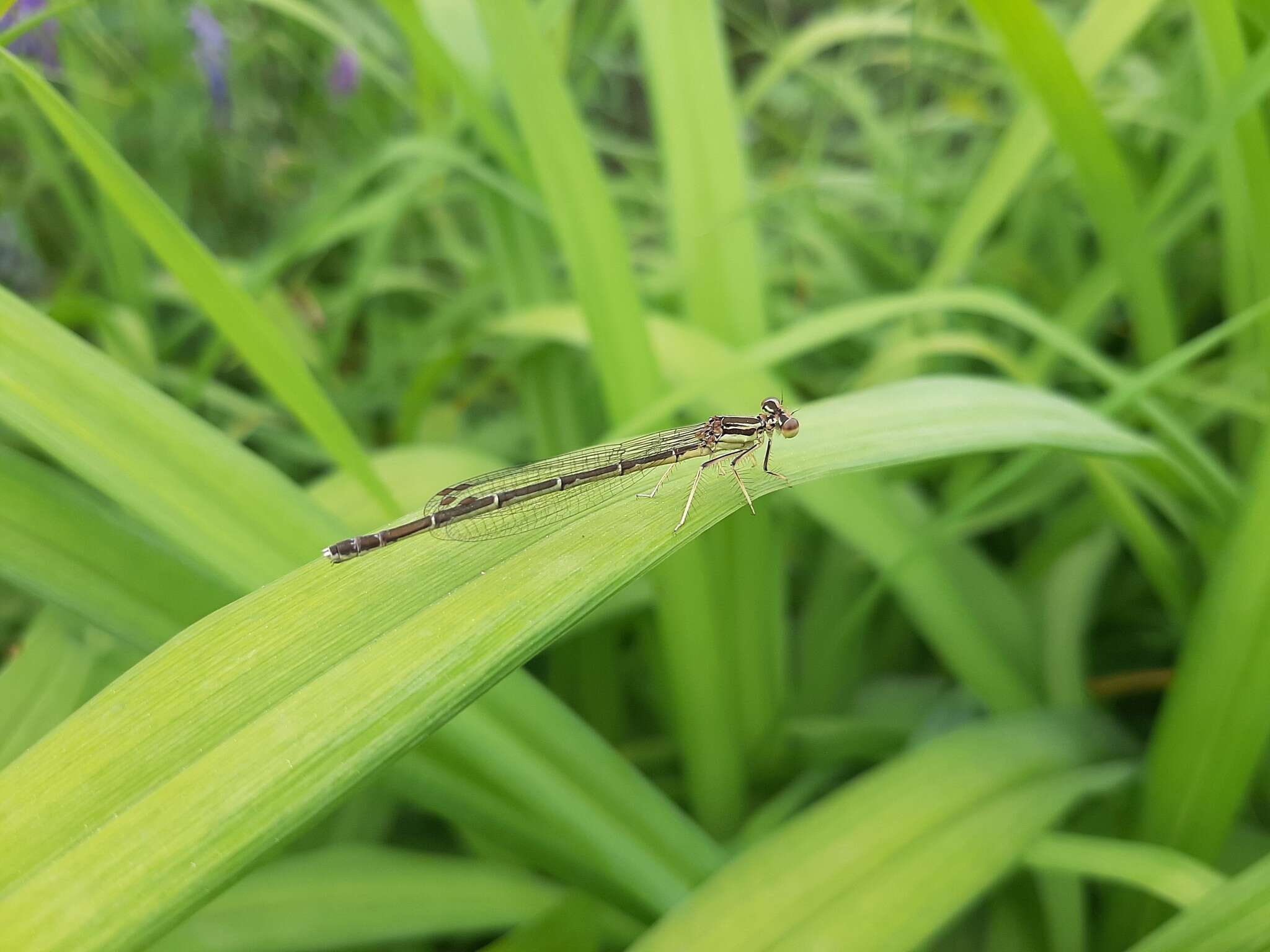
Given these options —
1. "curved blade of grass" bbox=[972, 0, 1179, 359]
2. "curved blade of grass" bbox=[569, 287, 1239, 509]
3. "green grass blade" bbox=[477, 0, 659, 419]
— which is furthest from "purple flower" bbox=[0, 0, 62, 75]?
"curved blade of grass" bbox=[972, 0, 1179, 359]

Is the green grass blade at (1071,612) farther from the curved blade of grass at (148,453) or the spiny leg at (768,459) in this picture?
the curved blade of grass at (148,453)

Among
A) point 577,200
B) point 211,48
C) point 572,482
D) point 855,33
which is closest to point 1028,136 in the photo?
point 855,33

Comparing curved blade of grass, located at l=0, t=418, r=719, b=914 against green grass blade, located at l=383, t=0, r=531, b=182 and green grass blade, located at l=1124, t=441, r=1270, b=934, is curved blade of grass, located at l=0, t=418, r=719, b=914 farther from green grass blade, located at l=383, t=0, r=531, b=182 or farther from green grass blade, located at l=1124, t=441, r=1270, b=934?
green grass blade, located at l=383, t=0, r=531, b=182

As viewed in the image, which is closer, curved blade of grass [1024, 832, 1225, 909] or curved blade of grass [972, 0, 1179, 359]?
curved blade of grass [1024, 832, 1225, 909]

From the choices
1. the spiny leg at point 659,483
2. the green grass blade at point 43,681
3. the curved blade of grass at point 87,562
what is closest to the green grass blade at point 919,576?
the spiny leg at point 659,483

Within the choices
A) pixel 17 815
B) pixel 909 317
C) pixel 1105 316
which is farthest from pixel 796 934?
pixel 1105 316

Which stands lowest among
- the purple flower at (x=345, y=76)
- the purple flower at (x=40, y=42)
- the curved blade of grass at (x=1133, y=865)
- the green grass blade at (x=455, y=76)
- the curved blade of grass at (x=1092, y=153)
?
the curved blade of grass at (x=1133, y=865)
